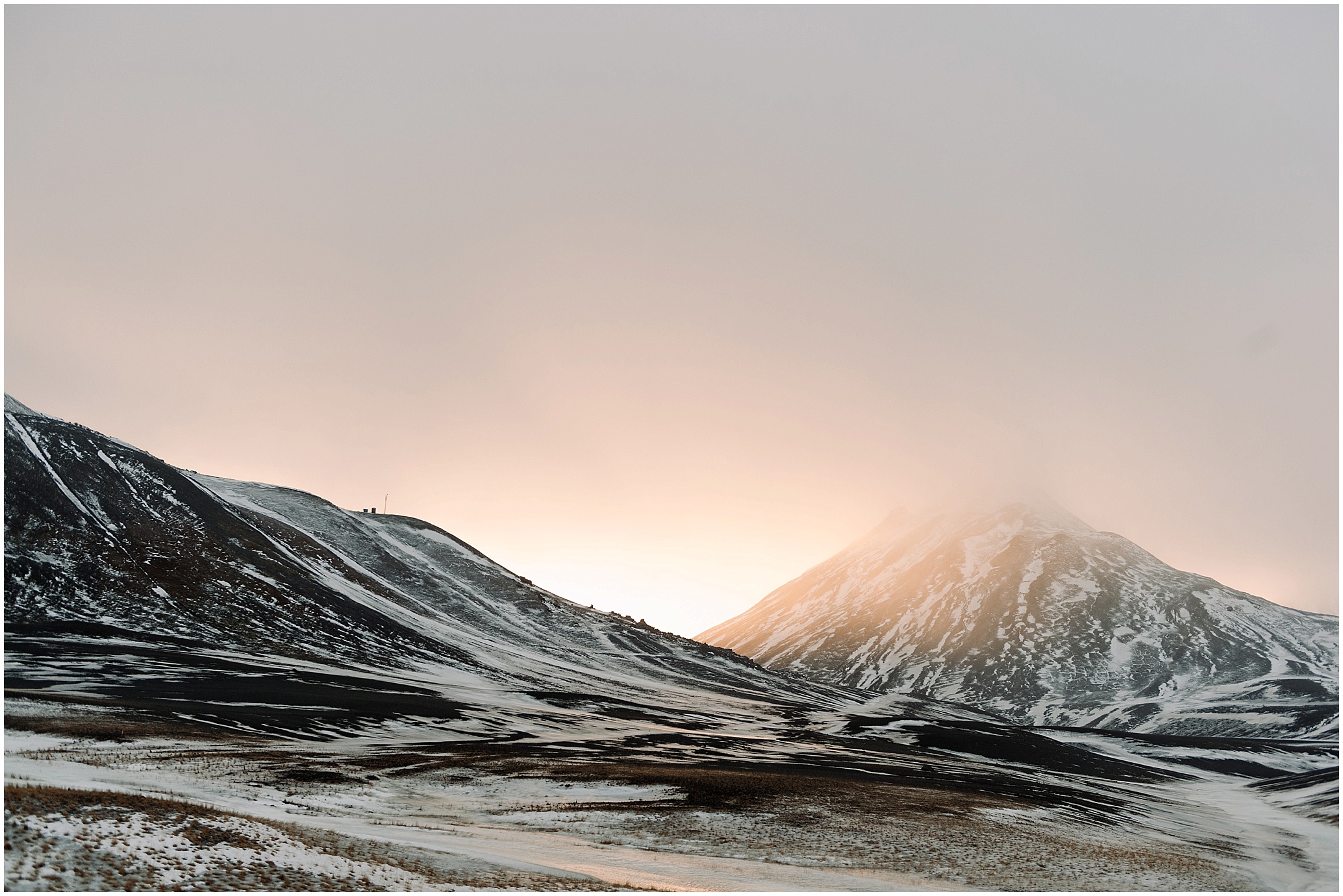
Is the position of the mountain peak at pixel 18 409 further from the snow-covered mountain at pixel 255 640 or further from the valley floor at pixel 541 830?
the valley floor at pixel 541 830

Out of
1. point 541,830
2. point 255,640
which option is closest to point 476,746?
point 541,830

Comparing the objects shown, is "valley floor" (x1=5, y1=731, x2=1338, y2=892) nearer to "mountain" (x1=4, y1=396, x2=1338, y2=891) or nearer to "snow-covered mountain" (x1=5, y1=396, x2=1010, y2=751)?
"mountain" (x1=4, y1=396, x2=1338, y2=891)

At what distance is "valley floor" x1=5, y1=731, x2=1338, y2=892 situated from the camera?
977 inches

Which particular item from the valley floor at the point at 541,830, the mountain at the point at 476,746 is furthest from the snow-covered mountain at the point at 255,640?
the valley floor at the point at 541,830

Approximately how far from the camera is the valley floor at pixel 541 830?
24.8 m

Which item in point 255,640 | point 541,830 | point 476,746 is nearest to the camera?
point 541,830

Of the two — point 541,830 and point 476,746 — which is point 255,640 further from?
point 541,830

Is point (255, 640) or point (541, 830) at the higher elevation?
point (541, 830)

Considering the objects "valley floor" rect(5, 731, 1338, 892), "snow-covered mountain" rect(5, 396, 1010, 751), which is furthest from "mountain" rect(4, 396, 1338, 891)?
"snow-covered mountain" rect(5, 396, 1010, 751)

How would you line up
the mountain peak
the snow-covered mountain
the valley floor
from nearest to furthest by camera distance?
the valley floor → the snow-covered mountain → the mountain peak

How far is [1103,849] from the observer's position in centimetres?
4594

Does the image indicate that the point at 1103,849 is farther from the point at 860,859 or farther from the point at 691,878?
the point at 691,878

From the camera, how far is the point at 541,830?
137ft

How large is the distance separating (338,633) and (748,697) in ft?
279
